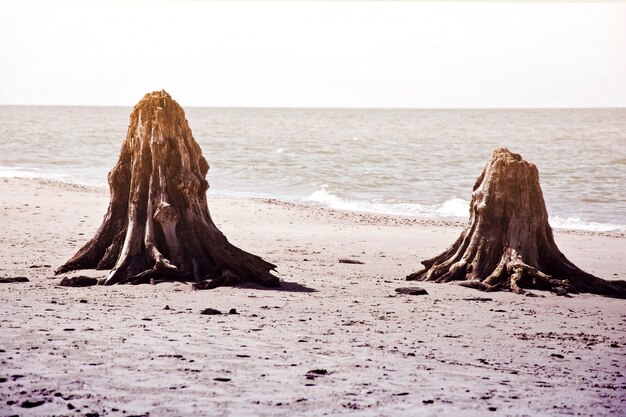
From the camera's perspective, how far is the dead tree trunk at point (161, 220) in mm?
11547

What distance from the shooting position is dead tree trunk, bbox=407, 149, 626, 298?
12.1 meters

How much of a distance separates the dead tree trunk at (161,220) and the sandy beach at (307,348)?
0.41m

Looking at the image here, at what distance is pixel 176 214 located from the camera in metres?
11.8

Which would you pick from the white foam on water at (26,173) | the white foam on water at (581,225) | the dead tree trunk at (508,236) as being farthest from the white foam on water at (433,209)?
the white foam on water at (26,173)

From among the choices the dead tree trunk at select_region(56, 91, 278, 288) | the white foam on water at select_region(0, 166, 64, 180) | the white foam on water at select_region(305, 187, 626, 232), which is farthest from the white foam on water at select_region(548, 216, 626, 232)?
the white foam on water at select_region(0, 166, 64, 180)

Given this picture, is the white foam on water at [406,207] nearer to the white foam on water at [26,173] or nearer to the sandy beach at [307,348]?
the sandy beach at [307,348]

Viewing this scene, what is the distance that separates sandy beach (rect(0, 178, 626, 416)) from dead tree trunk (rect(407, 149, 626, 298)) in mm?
564

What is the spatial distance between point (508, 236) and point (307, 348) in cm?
509

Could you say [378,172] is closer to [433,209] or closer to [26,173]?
[433,209]

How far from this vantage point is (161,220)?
458 inches

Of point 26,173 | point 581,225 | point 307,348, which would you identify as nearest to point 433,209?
point 581,225

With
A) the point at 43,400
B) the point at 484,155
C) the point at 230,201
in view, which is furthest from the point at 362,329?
the point at 484,155

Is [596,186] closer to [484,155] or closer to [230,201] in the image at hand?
[230,201]

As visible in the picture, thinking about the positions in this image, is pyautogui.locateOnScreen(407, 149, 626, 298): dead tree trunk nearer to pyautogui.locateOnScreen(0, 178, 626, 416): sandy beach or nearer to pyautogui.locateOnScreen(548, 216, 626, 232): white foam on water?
pyautogui.locateOnScreen(0, 178, 626, 416): sandy beach
